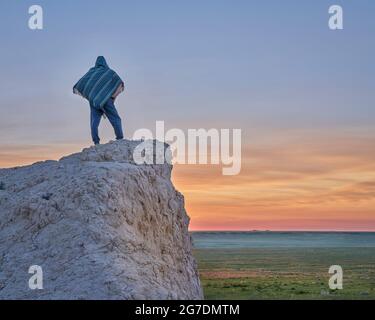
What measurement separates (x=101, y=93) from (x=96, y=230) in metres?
4.77

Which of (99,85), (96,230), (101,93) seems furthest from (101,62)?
(96,230)

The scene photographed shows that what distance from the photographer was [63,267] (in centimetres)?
1305

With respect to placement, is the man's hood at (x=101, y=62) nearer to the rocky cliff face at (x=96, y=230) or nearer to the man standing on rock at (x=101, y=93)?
the man standing on rock at (x=101, y=93)

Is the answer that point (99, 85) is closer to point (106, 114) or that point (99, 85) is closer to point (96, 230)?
point (106, 114)

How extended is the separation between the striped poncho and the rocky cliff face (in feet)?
3.81

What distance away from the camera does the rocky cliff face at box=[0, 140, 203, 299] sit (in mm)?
12766

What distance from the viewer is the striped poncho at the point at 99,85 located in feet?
57.1

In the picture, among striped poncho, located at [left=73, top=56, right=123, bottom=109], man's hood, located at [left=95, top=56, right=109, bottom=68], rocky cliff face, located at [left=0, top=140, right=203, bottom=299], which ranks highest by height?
man's hood, located at [left=95, top=56, right=109, bottom=68]

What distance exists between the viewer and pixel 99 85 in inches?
690

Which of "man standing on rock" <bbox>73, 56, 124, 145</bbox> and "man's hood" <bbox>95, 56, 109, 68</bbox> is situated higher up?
"man's hood" <bbox>95, 56, 109, 68</bbox>

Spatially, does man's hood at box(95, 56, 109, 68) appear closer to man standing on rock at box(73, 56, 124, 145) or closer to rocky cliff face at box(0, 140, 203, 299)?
man standing on rock at box(73, 56, 124, 145)

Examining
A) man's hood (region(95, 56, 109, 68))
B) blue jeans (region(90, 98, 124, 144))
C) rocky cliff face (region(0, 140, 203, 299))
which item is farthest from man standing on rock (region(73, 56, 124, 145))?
rocky cliff face (region(0, 140, 203, 299))
